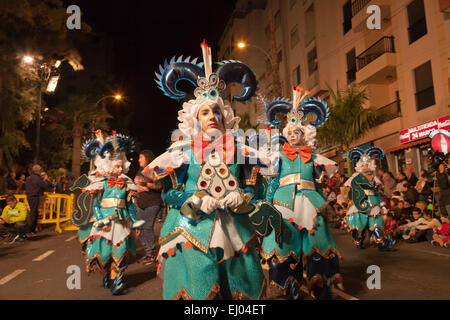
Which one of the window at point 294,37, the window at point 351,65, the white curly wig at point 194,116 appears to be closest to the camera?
the white curly wig at point 194,116

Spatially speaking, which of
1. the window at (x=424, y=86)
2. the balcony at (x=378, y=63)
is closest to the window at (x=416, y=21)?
the balcony at (x=378, y=63)

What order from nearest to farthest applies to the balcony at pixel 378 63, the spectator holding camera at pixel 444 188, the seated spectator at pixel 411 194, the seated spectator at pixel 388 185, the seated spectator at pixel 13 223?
the spectator holding camera at pixel 444 188, the seated spectator at pixel 13 223, the seated spectator at pixel 411 194, the seated spectator at pixel 388 185, the balcony at pixel 378 63

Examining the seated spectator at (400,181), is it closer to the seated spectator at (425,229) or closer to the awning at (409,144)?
the seated spectator at (425,229)

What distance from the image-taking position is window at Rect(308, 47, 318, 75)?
24300mm

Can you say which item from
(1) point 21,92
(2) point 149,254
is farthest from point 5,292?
(1) point 21,92

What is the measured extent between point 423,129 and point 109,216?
14.0 m

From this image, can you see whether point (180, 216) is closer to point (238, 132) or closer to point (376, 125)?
Result: point (238, 132)

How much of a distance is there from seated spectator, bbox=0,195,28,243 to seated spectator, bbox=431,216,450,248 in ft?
36.0

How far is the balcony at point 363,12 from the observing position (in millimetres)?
18172

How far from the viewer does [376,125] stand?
18422 mm

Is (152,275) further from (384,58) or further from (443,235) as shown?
(384,58)

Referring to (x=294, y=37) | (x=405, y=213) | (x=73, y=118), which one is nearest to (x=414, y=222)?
(x=405, y=213)

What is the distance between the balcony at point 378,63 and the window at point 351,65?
0.91 m


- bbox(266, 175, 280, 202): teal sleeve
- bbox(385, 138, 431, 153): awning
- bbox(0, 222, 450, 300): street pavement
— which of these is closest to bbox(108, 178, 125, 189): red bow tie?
bbox(0, 222, 450, 300): street pavement
